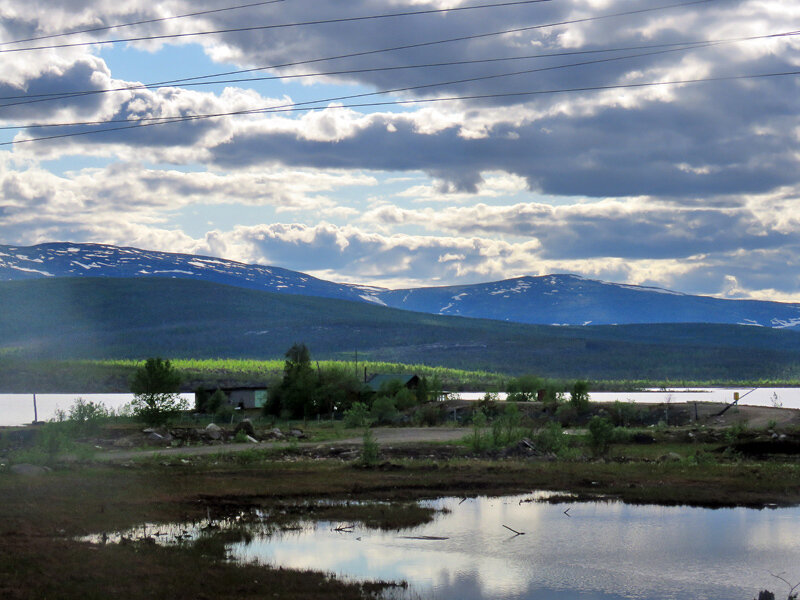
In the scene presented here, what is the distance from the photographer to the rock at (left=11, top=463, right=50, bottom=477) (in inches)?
1561

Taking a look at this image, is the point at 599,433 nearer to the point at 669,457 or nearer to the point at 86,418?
the point at 669,457

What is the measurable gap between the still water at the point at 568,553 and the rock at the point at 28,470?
1817cm

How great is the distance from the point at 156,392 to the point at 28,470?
31.0m

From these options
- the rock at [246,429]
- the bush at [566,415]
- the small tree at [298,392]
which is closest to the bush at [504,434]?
the bush at [566,415]

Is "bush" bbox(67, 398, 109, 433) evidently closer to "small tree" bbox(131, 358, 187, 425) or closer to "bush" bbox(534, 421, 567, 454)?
"small tree" bbox(131, 358, 187, 425)

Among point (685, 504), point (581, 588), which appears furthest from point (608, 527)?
point (581, 588)

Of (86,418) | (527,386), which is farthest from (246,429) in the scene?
(527,386)

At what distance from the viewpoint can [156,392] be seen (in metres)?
71.0

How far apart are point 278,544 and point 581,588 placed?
9.32 meters

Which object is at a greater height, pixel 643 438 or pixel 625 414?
pixel 625 414

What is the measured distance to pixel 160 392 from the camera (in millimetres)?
71125

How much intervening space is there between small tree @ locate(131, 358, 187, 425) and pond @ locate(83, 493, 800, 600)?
40.3 metres

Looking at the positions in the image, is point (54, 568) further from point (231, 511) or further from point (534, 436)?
point (534, 436)

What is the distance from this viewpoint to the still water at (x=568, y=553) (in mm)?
20578
